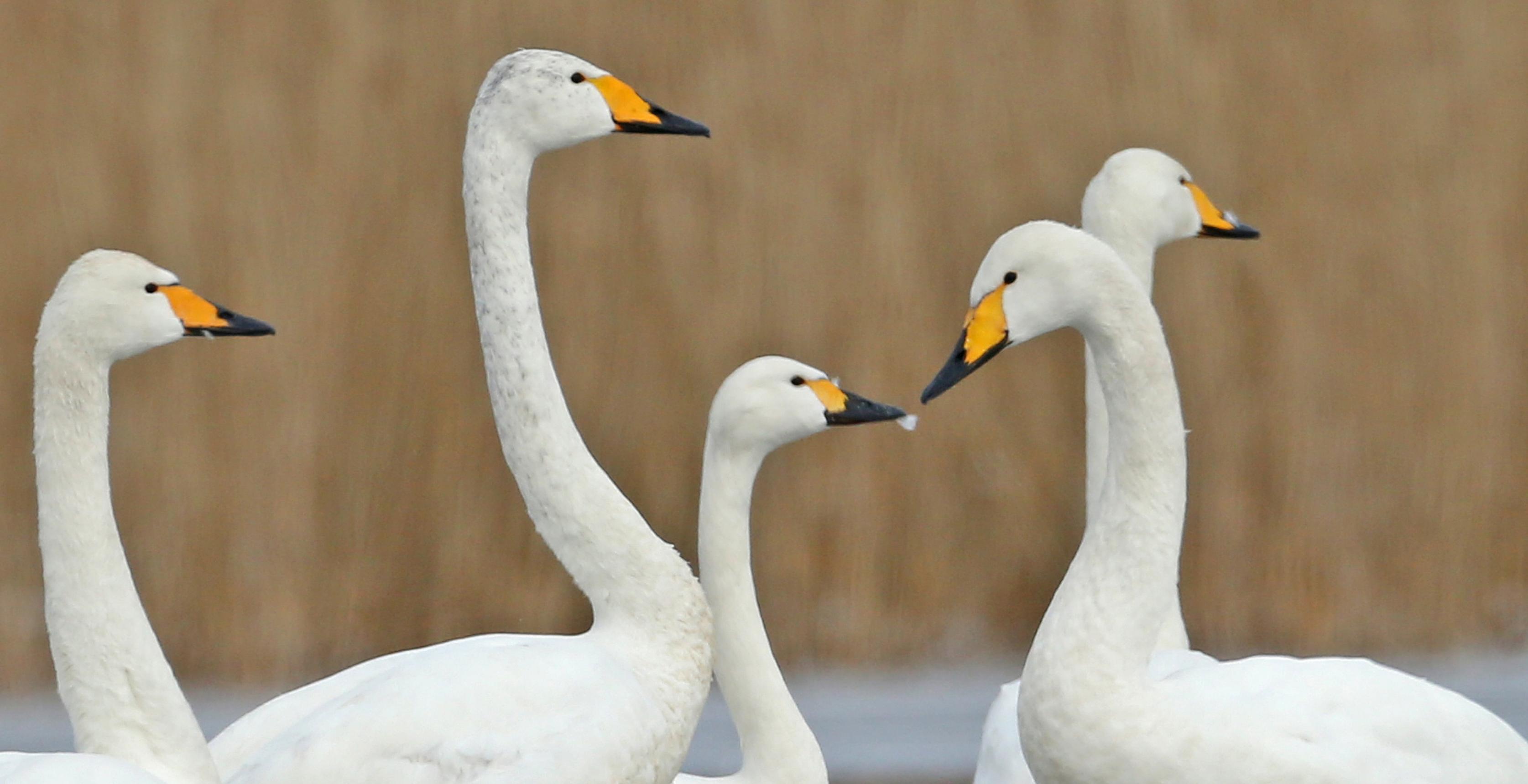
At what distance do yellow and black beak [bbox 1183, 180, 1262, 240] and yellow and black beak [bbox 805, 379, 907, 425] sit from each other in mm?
961

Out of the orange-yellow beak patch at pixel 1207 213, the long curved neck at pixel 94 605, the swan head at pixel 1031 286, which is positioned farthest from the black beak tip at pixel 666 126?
A: the orange-yellow beak patch at pixel 1207 213

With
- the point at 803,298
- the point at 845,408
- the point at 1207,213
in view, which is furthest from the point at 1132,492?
the point at 803,298

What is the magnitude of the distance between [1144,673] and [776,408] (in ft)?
Result: 4.03

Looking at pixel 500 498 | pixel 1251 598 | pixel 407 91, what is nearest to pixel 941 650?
pixel 1251 598

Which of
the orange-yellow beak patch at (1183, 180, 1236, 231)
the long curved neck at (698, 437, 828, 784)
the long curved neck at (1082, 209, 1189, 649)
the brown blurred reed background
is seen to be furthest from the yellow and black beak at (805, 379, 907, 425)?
the brown blurred reed background

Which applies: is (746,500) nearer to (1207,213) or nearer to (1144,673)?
(1144,673)

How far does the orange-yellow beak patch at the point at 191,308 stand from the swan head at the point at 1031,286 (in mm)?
1278

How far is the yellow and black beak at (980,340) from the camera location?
3.54 m

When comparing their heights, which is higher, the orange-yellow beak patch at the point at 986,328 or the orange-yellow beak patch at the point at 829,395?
the orange-yellow beak patch at the point at 986,328

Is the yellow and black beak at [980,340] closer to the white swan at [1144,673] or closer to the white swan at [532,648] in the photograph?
the white swan at [1144,673]

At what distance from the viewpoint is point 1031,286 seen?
353cm

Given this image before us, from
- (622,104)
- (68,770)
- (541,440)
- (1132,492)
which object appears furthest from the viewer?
(622,104)

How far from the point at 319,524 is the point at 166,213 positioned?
1011 millimetres

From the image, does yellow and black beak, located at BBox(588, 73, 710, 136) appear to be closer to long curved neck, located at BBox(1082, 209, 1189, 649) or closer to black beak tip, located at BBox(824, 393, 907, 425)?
black beak tip, located at BBox(824, 393, 907, 425)
